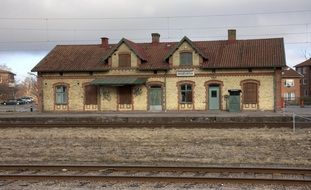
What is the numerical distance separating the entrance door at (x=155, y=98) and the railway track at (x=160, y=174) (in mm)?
27772

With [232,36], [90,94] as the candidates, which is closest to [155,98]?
[90,94]

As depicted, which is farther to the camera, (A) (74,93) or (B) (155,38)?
(B) (155,38)

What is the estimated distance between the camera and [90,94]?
42.2m

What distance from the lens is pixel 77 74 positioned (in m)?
42.5

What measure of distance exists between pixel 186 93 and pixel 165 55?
14.1ft

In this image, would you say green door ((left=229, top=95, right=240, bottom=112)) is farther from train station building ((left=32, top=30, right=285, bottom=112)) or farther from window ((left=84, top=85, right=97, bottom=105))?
window ((left=84, top=85, right=97, bottom=105))

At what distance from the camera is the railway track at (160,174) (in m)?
10.9

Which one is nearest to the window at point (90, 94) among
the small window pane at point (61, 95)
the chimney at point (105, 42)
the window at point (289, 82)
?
the small window pane at point (61, 95)

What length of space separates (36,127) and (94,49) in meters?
20.8

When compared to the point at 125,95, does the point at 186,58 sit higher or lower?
higher

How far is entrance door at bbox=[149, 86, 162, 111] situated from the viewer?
133 feet

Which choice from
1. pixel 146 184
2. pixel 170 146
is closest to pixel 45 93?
pixel 170 146

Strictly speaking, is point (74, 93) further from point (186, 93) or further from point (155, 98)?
point (186, 93)

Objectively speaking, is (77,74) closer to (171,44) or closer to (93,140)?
(171,44)
